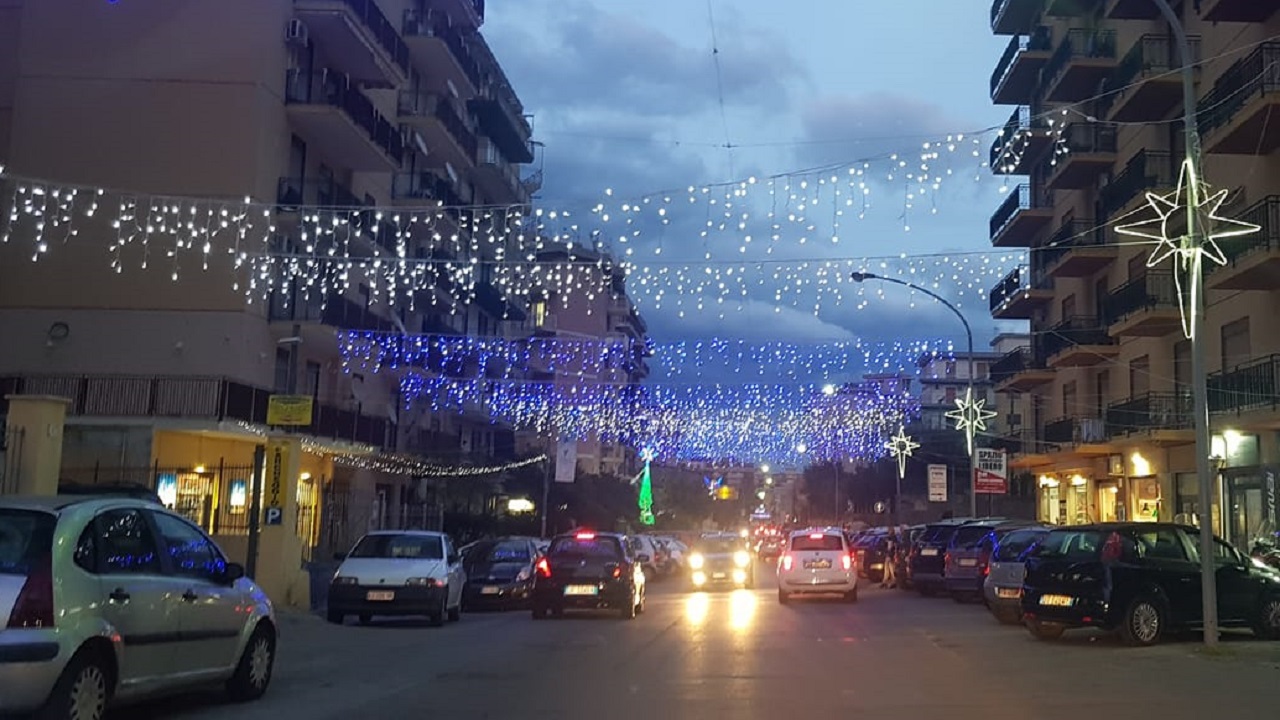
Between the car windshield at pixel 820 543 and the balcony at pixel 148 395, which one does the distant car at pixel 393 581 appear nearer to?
the car windshield at pixel 820 543

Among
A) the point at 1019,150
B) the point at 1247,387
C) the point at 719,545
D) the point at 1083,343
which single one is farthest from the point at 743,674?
the point at 1019,150

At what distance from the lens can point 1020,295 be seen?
4678 cm

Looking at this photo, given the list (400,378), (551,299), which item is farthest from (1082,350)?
(551,299)

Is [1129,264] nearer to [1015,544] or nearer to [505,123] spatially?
[1015,544]

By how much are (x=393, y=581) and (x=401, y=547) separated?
1.09 metres

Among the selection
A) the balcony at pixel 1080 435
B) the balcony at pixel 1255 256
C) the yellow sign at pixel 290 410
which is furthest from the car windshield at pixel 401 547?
the balcony at pixel 1080 435

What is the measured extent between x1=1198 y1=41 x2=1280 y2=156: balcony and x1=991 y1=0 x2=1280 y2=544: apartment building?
0.18ft

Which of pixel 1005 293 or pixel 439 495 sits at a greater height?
pixel 1005 293

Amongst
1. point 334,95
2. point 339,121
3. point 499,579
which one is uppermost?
point 334,95

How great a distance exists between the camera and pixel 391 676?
42.2 feet

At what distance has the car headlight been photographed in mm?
19922

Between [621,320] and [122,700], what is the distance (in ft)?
304

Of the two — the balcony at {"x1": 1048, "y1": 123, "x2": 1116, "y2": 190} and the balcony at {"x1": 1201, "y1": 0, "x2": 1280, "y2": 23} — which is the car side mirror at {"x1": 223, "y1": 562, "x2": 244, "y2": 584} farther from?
the balcony at {"x1": 1048, "y1": 123, "x2": 1116, "y2": 190}

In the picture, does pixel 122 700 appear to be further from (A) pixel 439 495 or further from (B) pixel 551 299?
(B) pixel 551 299
